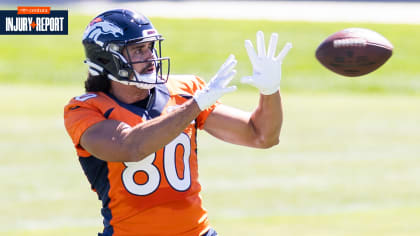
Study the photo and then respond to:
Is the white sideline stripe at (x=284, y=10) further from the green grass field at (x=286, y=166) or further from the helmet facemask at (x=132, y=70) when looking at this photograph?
the helmet facemask at (x=132, y=70)

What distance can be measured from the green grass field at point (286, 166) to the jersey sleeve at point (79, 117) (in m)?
3.76

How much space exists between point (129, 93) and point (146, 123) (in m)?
0.47

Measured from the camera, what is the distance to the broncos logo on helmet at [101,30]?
475cm

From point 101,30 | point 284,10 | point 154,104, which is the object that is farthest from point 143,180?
point 284,10

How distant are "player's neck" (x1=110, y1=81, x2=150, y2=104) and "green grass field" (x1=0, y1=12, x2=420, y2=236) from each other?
361cm

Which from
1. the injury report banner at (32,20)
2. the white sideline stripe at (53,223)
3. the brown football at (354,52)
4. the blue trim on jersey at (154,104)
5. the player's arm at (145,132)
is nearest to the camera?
the player's arm at (145,132)

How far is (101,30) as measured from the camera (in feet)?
15.8

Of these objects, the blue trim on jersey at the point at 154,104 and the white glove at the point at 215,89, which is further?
the blue trim on jersey at the point at 154,104

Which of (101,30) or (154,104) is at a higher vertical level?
(101,30)

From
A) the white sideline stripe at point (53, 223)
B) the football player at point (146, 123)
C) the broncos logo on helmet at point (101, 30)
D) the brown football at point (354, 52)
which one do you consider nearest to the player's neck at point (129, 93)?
the football player at point (146, 123)

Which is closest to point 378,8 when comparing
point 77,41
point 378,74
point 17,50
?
point 378,74

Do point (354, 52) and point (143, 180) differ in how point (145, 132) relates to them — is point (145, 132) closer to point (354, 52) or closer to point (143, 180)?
point (143, 180)

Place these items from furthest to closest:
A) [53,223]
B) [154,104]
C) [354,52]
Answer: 1. [53,223]
2. [354,52]
3. [154,104]

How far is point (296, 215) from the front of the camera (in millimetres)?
9078
